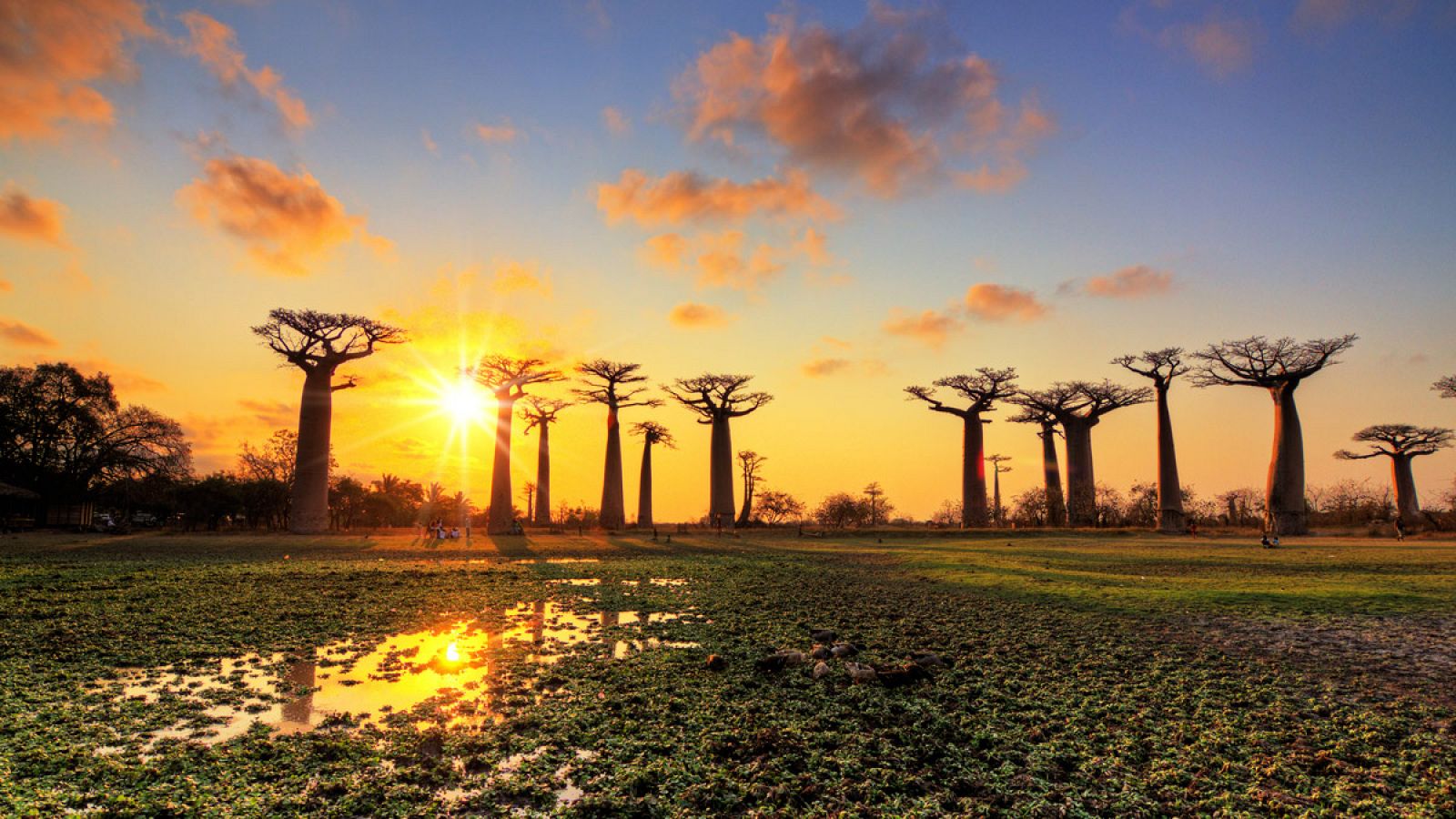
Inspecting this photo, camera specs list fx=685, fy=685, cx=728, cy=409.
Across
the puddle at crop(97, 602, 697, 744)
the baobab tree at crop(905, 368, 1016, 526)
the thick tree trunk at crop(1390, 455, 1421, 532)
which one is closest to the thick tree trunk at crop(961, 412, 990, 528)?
the baobab tree at crop(905, 368, 1016, 526)

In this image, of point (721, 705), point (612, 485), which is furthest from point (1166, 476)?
point (721, 705)

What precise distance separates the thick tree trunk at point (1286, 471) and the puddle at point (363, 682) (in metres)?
44.8

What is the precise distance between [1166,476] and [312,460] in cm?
5200

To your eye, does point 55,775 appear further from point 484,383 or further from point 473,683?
point 484,383

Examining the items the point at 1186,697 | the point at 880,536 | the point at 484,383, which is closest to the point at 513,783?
the point at 1186,697

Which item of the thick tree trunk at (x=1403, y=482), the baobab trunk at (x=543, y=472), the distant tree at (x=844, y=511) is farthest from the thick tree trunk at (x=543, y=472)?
the thick tree trunk at (x=1403, y=482)

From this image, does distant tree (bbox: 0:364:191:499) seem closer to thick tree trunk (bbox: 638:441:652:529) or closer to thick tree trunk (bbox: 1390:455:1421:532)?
thick tree trunk (bbox: 638:441:652:529)

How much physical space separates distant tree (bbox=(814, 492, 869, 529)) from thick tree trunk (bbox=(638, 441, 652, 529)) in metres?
15.8

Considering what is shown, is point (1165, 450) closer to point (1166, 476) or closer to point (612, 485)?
point (1166, 476)

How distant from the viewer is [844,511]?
58031 millimetres

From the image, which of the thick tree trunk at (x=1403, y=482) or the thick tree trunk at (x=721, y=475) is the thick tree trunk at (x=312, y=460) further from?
the thick tree trunk at (x=1403, y=482)

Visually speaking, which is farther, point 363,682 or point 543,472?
point 543,472

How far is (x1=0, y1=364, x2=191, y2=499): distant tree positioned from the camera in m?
44.6

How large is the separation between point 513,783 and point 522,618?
6.40m
